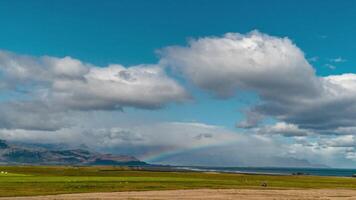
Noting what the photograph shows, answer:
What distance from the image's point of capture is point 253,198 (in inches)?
3086

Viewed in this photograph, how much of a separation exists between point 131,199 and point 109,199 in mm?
3294

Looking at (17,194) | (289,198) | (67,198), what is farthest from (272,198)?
(17,194)

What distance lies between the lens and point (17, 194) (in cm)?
7669

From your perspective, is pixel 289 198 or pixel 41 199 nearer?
pixel 41 199

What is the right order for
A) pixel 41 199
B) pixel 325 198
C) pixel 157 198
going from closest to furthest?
pixel 41 199 → pixel 157 198 → pixel 325 198

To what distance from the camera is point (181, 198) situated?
7588 centimetres

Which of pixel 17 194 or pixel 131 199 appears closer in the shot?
pixel 131 199

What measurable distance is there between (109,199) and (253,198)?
23.8 m

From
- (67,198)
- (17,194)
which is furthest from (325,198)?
(17,194)

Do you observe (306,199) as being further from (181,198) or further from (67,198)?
(67,198)

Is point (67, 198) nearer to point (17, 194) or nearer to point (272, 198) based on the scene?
Result: point (17, 194)

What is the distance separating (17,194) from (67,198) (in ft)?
35.8

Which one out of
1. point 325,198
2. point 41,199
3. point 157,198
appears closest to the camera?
point 41,199

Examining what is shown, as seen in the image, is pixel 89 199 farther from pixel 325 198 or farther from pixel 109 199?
pixel 325 198
